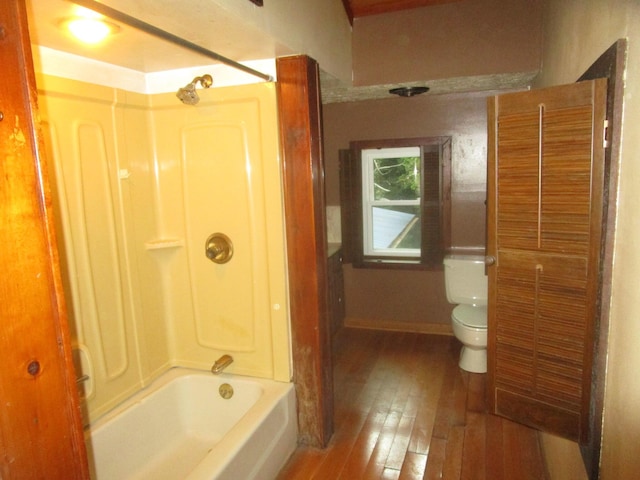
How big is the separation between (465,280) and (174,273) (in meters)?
2.17

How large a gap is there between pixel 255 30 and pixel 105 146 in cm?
95

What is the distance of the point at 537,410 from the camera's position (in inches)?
67.4

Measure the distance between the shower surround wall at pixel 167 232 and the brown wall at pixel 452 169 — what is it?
175 centimetres

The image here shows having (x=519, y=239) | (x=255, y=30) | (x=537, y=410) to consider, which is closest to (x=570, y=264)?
(x=519, y=239)

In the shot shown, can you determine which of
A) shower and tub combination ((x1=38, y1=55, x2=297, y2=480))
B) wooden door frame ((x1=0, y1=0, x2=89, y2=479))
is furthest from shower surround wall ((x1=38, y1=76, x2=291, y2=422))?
wooden door frame ((x1=0, y1=0, x2=89, y2=479))

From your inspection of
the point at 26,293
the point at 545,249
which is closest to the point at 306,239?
the point at 545,249

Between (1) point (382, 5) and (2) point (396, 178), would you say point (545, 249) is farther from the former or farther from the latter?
(2) point (396, 178)

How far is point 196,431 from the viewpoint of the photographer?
7.31 ft

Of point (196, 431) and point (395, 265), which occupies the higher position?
point (395, 265)

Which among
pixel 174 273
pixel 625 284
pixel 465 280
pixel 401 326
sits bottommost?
pixel 401 326

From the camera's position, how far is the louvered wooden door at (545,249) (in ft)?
4.73

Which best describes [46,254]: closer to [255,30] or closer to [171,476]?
[255,30]

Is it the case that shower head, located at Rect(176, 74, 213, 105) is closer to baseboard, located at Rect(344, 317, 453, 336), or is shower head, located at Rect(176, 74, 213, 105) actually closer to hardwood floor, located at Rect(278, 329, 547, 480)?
hardwood floor, located at Rect(278, 329, 547, 480)

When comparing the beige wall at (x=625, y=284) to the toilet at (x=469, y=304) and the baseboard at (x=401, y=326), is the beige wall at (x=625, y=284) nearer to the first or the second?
the toilet at (x=469, y=304)
